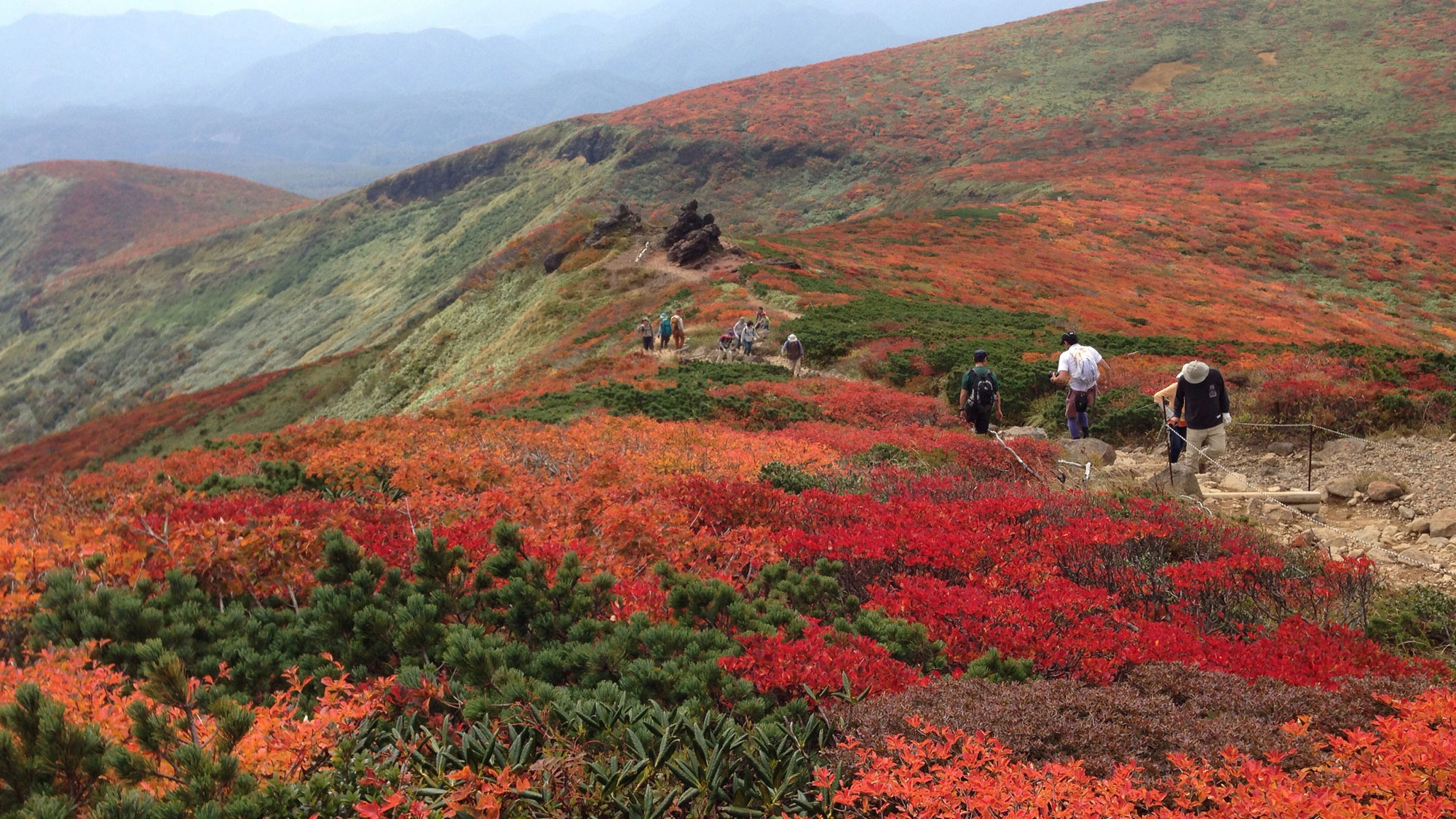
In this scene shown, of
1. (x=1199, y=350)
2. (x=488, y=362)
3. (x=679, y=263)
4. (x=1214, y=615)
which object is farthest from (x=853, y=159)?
(x=1214, y=615)

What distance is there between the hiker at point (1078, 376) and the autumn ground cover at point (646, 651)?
475cm

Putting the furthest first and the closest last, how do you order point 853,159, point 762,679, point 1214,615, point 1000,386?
point 853,159, point 1000,386, point 1214,615, point 762,679

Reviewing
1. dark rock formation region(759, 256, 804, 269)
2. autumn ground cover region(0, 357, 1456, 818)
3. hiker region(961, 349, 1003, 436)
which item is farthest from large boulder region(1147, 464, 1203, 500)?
dark rock formation region(759, 256, 804, 269)

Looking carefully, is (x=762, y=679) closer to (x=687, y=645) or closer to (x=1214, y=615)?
(x=687, y=645)

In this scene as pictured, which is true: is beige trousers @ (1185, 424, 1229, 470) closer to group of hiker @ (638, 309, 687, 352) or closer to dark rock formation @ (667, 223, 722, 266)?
group of hiker @ (638, 309, 687, 352)

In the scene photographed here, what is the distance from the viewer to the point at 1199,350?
1995cm

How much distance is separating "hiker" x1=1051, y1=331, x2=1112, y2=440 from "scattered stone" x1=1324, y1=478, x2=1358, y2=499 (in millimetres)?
3551

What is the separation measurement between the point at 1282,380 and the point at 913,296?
53.9 ft

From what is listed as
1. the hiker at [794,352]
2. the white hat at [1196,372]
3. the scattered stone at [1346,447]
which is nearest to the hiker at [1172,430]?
the white hat at [1196,372]

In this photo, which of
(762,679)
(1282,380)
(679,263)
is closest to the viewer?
(762,679)

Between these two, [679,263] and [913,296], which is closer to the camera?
[913,296]

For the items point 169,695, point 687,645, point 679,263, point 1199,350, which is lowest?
point 1199,350

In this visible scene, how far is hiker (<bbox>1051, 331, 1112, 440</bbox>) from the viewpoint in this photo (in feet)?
40.5

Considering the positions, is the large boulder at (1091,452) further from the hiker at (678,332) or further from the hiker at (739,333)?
the hiker at (678,332)
